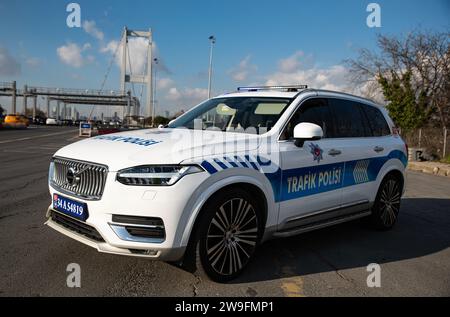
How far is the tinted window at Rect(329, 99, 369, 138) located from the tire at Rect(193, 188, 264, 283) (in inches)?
69.4

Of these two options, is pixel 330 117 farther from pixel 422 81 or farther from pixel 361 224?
pixel 422 81

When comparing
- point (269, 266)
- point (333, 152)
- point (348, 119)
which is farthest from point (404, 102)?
point (269, 266)

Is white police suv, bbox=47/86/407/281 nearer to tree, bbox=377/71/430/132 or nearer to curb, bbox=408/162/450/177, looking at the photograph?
curb, bbox=408/162/450/177

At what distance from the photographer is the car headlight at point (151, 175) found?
129 inches

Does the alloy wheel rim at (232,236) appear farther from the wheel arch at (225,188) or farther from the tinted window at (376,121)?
the tinted window at (376,121)

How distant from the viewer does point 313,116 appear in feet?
15.3

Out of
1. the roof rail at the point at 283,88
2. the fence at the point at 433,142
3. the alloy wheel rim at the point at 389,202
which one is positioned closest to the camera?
the roof rail at the point at 283,88

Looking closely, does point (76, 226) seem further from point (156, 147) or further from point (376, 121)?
point (376, 121)

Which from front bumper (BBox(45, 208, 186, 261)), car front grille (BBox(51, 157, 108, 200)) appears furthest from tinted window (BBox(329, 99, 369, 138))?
car front grille (BBox(51, 157, 108, 200))

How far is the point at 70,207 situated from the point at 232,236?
1517mm

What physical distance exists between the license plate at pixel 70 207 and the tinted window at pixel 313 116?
6.88 feet

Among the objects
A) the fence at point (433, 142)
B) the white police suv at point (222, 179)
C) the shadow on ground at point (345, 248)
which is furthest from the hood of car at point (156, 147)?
the fence at point (433, 142)
